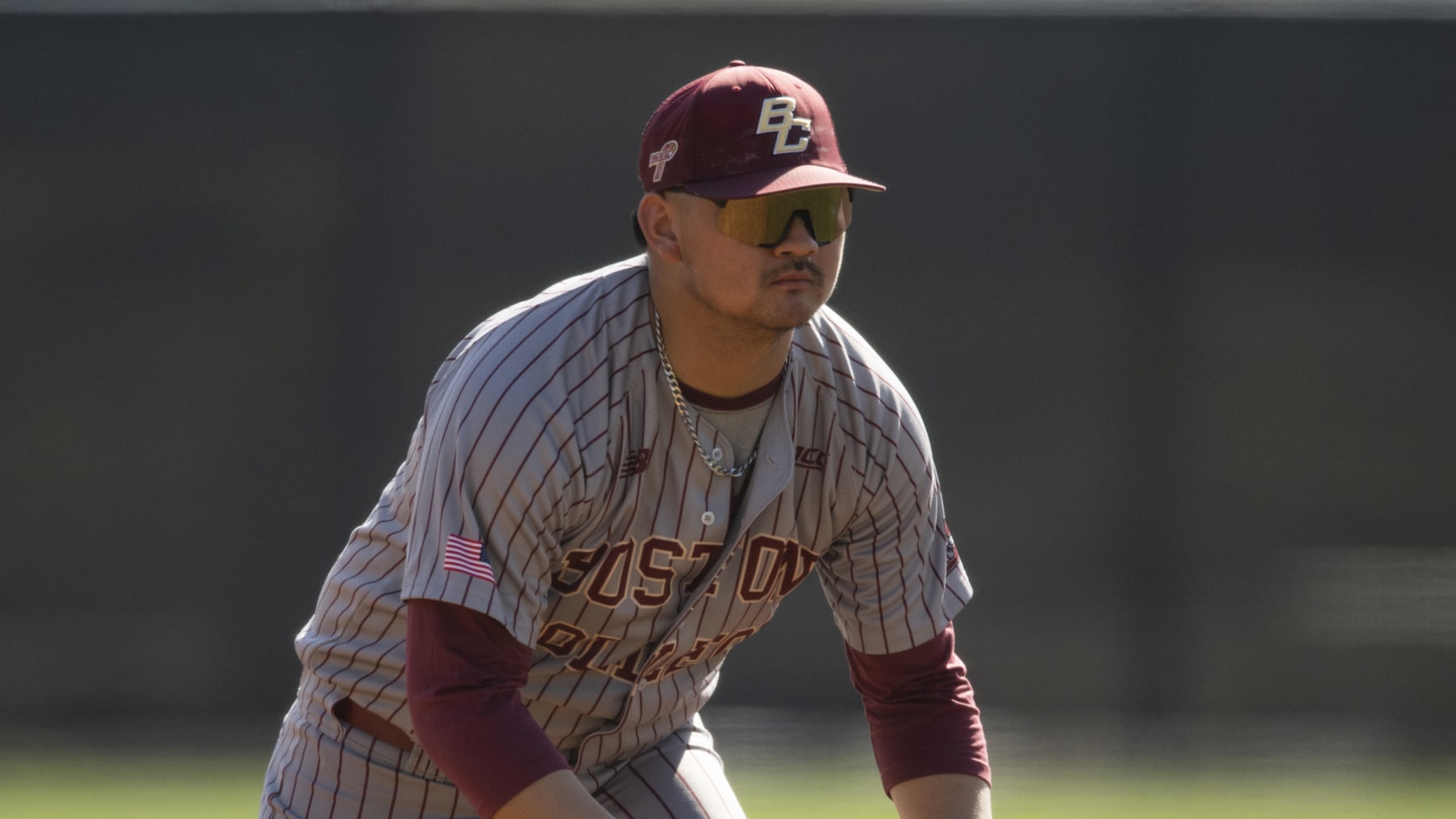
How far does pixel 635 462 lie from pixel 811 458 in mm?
275

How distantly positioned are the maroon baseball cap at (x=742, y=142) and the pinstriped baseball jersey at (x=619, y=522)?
21cm

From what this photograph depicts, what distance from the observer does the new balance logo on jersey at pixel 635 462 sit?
219 cm

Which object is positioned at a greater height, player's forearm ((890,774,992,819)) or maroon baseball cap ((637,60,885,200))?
maroon baseball cap ((637,60,885,200))

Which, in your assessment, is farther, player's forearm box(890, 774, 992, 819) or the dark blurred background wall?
the dark blurred background wall

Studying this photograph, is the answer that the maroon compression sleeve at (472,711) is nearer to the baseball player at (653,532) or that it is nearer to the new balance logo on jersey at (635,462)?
the baseball player at (653,532)

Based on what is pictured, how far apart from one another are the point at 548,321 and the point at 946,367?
362cm

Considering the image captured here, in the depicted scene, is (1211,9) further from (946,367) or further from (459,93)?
(459,93)

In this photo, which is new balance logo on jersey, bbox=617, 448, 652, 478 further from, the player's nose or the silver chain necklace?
the player's nose

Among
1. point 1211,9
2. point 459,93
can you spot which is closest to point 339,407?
point 459,93

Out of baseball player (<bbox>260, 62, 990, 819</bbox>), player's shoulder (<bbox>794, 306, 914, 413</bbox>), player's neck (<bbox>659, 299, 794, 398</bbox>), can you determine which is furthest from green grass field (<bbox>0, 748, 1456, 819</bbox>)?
player's neck (<bbox>659, 299, 794, 398</bbox>)

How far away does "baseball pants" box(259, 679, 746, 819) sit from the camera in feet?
7.77

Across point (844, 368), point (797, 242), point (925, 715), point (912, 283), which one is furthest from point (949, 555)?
point (912, 283)

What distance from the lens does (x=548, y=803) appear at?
1958 mm

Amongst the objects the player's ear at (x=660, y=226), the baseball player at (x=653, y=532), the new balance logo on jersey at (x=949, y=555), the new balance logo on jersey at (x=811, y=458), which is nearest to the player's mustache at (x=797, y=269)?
the baseball player at (x=653, y=532)
